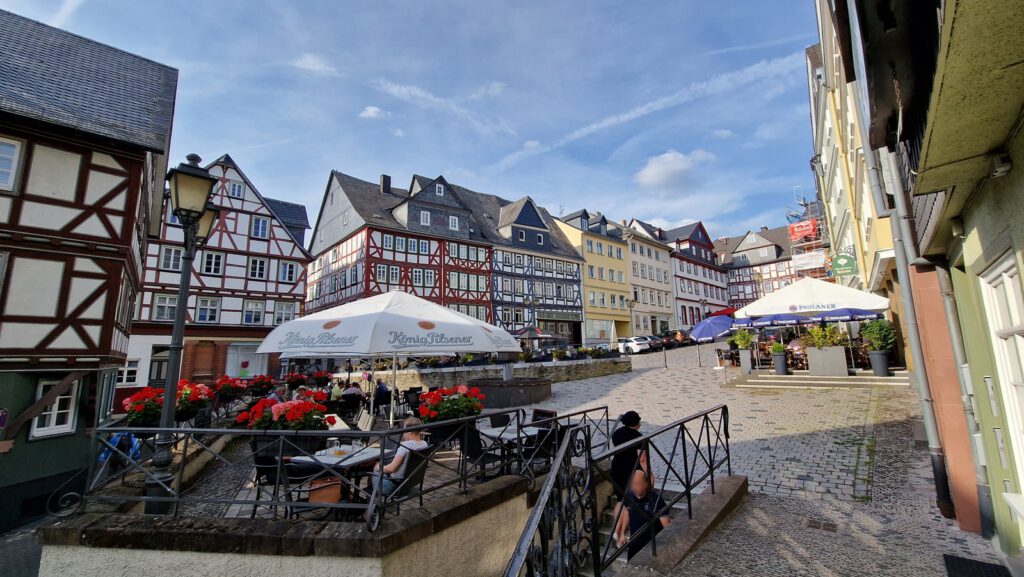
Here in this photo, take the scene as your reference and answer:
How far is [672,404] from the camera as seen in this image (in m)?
12.0

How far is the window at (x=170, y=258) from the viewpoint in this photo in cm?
2385

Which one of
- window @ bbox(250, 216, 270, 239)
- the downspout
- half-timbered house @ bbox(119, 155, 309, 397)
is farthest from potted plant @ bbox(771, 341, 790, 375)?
window @ bbox(250, 216, 270, 239)

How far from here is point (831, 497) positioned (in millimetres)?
5137

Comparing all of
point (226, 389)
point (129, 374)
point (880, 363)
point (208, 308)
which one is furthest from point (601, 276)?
point (226, 389)

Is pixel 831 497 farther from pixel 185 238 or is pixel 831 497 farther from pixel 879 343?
pixel 879 343

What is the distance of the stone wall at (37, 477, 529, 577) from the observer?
12.0ft

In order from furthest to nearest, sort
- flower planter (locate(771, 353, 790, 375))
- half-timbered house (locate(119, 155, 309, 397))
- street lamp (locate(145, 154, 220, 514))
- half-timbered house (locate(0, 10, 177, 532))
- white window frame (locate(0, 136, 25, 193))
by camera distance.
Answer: half-timbered house (locate(119, 155, 309, 397)) → flower planter (locate(771, 353, 790, 375)) → white window frame (locate(0, 136, 25, 193)) → half-timbered house (locate(0, 10, 177, 532)) → street lamp (locate(145, 154, 220, 514))

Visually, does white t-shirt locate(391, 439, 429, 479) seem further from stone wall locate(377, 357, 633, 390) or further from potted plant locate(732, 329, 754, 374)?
potted plant locate(732, 329, 754, 374)

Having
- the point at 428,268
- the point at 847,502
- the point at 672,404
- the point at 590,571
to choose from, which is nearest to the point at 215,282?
the point at 428,268

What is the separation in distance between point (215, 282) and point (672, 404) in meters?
24.9

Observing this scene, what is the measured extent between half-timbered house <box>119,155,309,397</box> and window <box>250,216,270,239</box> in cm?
5

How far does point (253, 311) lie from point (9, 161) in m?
16.5

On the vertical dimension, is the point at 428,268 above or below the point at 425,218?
below

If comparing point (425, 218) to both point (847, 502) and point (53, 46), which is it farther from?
point (847, 502)
